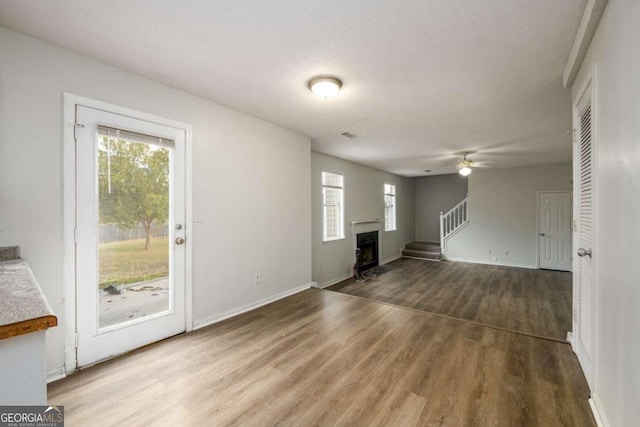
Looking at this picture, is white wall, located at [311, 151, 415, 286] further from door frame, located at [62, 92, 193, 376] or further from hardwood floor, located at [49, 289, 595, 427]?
door frame, located at [62, 92, 193, 376]

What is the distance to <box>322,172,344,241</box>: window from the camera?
5.61 metres

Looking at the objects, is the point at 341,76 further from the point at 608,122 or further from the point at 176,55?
the point at 608,122

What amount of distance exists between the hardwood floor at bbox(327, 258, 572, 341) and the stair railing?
1088 millimetres

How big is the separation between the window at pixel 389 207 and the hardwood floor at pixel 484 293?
59.3 inches

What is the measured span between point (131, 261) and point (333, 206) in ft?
13.3

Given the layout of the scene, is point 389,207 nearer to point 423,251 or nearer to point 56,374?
point 423,251

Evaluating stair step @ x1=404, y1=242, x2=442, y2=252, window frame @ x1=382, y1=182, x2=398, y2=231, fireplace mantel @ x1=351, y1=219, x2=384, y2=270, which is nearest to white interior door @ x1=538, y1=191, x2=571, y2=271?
stair step @ x1=404, y1=242, x2=442, y2=252

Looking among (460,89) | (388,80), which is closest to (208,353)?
(388,80)

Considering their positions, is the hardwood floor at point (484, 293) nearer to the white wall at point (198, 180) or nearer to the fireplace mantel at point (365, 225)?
the fireplace mantel at point (365, 225)

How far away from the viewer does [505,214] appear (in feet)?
22.7

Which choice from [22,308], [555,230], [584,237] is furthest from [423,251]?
[22,308]

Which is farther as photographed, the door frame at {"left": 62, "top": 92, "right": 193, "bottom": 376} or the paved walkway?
the paved walkway

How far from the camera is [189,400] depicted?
5.65 feet

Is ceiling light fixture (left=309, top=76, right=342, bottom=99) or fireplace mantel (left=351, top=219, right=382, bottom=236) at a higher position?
ceiling light fixture (left=309, top=76, right=342, bottom=99)
